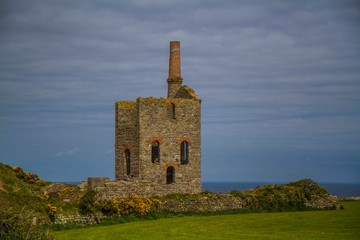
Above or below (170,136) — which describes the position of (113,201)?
below

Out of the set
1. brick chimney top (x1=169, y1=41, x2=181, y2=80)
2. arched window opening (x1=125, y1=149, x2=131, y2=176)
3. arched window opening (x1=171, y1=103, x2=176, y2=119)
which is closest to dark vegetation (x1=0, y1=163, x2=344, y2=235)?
arched window opening (x1=125, y1=149, x2=131, y2=176)

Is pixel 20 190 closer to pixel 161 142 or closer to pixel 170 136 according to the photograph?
pixel 161 142

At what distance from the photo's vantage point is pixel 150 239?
93.0 feet

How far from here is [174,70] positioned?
1905 inches

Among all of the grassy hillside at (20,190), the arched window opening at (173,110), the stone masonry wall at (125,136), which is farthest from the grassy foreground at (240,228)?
the arched window opening at (173,110)

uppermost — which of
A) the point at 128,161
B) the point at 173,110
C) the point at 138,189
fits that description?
the point at 173,110

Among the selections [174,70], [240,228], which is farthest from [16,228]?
[174,70]

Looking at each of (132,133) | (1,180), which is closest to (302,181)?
(132,133)

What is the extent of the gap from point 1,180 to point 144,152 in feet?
33.9

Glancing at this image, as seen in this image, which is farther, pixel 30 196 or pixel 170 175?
pixel 170 175

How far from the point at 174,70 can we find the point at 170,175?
26.2ft

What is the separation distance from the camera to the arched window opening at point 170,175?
45.4 m

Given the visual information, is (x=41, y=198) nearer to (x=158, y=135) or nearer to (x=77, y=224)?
(x=77, y=224)

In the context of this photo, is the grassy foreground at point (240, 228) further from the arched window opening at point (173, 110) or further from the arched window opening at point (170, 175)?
the arched window opening at point (173, 110)
